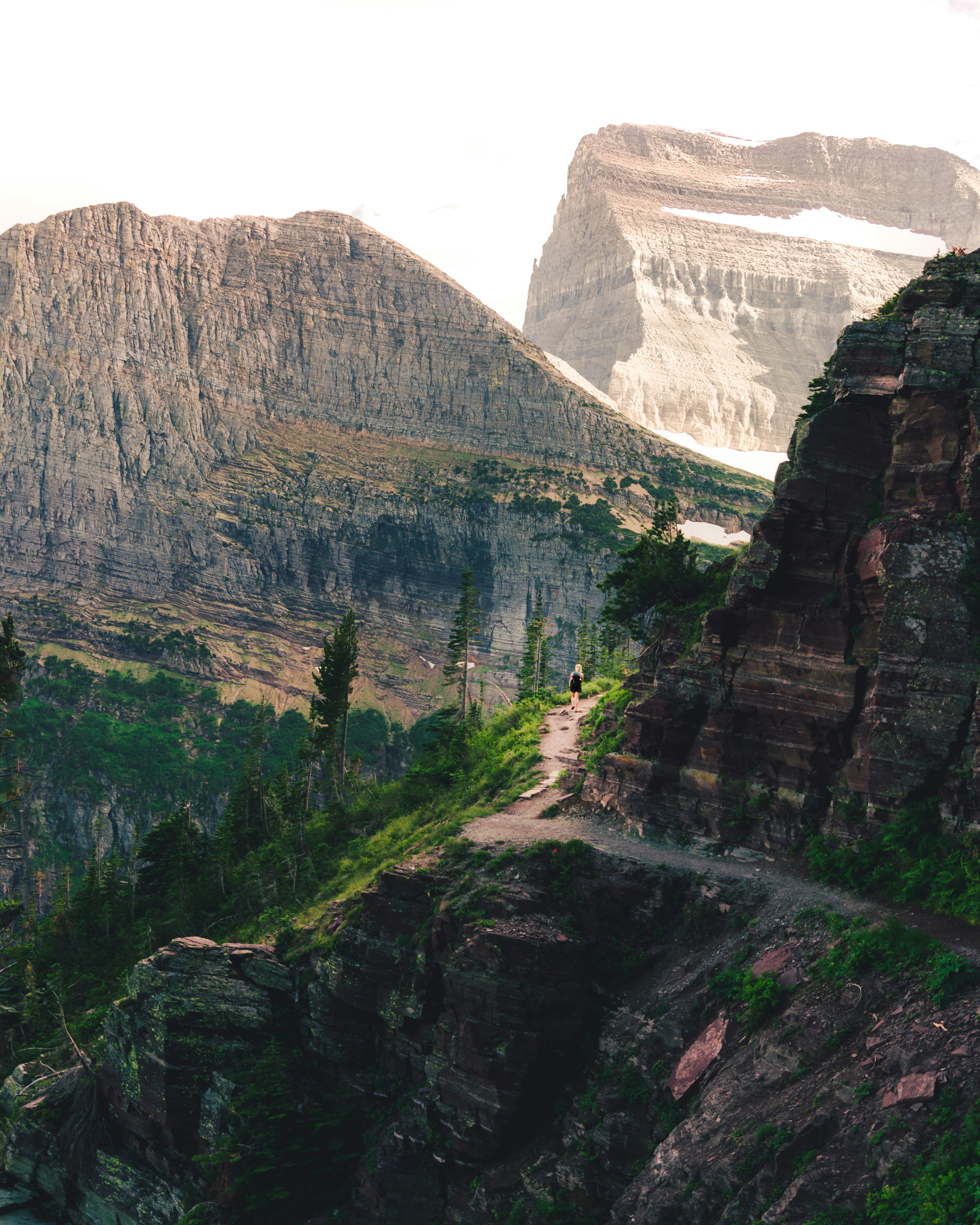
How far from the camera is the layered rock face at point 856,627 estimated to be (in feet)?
93.4

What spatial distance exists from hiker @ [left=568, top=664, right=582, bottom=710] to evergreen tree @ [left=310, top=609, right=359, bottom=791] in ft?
50.7

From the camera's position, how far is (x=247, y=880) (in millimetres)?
58625

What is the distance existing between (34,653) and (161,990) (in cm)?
16676

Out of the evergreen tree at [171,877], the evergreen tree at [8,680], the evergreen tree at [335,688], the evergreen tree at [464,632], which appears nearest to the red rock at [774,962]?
the evergreen tree at [8,680]

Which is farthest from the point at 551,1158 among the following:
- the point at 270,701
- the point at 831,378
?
the point at 270,701

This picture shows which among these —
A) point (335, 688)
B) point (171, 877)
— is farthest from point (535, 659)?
point (171, 877)

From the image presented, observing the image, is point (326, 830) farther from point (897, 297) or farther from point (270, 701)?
point (270, 701)

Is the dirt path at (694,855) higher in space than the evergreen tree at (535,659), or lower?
higher

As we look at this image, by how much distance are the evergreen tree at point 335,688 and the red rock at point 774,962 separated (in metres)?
42.0

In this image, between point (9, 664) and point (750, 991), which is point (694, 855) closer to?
point (750, 991)

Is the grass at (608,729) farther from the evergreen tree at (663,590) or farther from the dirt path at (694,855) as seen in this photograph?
the evergreen tree at (663,590)

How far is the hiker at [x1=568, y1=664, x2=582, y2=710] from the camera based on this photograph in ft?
184

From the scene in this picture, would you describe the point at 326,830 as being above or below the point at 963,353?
below

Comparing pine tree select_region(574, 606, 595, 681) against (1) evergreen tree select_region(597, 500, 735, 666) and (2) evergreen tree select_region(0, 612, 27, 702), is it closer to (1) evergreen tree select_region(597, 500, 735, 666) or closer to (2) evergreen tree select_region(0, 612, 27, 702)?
(1) evergreen tree select_region(597, 500, 735, 666)
